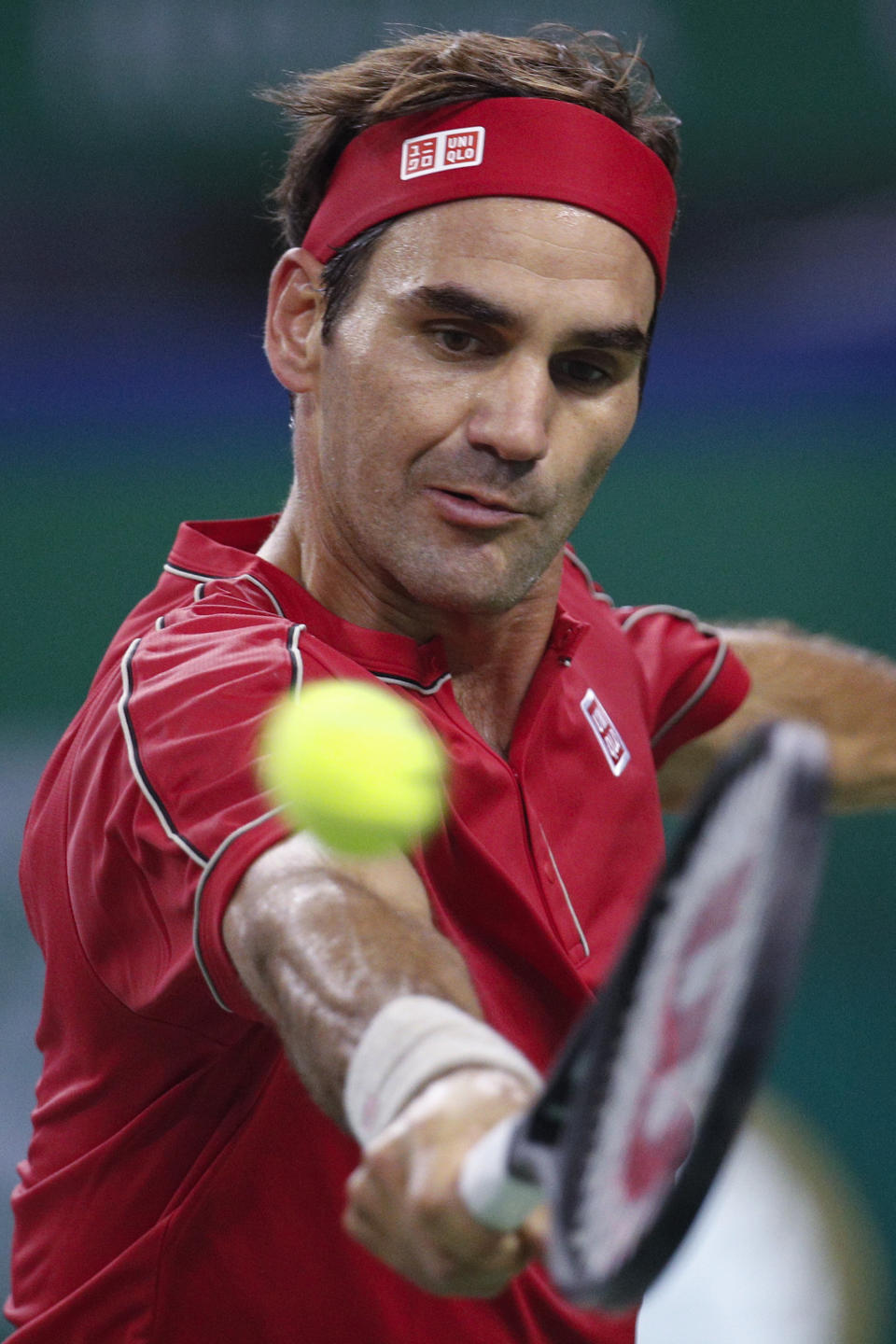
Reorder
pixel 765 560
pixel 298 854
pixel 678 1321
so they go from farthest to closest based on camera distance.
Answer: pixel 765 560 → pixel 678 1321 → pixel 298 854

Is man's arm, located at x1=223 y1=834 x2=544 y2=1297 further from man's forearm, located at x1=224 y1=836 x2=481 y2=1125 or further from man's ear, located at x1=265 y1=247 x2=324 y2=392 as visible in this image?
man's ear, located at x1=265 y1=247 x2=324 y2=392

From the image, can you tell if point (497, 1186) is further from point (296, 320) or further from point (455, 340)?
point (296, 320)

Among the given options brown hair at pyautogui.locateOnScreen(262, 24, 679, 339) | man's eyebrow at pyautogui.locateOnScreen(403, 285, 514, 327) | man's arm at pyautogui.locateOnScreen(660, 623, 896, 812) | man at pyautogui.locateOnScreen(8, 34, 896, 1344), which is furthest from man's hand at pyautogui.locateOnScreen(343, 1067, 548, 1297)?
man's arm at pyautogui.locateOnScreen(660, 623, 896, 812)

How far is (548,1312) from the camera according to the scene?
1.58m

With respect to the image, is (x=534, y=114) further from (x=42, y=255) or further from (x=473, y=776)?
(x=42, y=255)

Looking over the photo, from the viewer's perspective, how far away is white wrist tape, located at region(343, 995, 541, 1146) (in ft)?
3.20

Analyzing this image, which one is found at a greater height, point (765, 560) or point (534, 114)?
point (534, 114)

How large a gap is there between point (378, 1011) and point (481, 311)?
80 centimetres

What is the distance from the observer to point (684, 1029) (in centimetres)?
91

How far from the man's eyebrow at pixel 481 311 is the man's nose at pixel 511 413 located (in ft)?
0.16

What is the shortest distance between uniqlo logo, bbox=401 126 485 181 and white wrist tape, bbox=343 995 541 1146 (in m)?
0.97

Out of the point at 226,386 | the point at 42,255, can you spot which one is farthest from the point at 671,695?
the point at 42,255

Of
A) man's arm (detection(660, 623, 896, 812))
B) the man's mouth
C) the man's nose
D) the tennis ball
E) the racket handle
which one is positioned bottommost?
man's arm (detection(660, 623, 896, 812))

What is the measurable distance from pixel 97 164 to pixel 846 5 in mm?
2137
